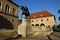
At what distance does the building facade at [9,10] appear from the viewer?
95.9 feet

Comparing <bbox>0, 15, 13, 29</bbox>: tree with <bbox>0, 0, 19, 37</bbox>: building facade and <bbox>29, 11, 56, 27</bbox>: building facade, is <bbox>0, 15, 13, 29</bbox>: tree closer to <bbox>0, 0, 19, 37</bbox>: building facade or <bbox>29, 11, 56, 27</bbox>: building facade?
<bbox>0, 0, 19, 37</bbox>: building facade

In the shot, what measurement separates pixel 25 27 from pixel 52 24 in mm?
34505

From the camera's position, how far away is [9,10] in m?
32.7

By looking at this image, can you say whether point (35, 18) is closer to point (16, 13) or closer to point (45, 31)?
point (16, 13)

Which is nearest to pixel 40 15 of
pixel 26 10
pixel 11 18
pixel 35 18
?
pixel 35 18

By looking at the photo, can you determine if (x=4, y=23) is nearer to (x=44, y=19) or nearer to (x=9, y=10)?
(x=9, y=10)

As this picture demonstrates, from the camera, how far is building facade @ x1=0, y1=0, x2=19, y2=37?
2922cm

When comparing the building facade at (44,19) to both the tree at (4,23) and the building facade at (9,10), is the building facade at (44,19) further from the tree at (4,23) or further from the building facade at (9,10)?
the tree at (4,23)

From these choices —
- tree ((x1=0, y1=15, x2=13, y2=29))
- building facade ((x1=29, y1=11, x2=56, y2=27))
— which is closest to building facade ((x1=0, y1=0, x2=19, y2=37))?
tree ((x1=0, y1=15, x2=13, y2=29))

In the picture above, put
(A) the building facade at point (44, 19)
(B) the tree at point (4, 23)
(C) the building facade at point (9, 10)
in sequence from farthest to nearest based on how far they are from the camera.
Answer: (A) the building facade at point (44, 19) < (C) the building facade at point (9, 10) < (B) the tree at point (4, 23)

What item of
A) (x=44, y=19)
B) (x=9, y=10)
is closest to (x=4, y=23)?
(x=9, y=10)

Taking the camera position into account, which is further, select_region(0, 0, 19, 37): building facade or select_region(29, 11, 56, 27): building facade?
select_region(29, 11, 56, 27): building facade

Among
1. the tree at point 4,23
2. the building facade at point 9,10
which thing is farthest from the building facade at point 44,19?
the tree at point 4,23

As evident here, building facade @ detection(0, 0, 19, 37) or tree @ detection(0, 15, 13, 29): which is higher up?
building facade @ detection(0, 0, 19, 37)
